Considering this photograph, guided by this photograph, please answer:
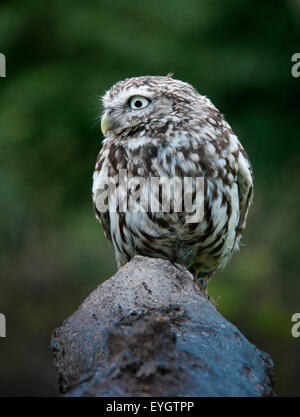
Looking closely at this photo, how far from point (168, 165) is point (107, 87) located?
1.93 meters

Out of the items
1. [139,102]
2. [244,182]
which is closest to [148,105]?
[139,102]

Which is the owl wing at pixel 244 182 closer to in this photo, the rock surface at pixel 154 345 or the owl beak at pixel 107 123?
the owl beak at pixel 107 123

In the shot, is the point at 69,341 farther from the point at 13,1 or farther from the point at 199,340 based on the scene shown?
the point at 13,1

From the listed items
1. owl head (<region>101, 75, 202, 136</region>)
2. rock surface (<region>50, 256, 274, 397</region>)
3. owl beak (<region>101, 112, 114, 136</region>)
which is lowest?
rock surface (<region>50, 256, 274, 397</region>)

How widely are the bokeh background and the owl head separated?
121 centimetres

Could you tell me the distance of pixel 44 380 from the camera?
732 centimetres

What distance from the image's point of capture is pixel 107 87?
5.34 metres

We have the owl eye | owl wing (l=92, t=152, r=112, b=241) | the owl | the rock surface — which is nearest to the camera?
the rock surface

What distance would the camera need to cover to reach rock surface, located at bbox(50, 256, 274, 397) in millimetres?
2078

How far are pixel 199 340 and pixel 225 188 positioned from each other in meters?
1.56

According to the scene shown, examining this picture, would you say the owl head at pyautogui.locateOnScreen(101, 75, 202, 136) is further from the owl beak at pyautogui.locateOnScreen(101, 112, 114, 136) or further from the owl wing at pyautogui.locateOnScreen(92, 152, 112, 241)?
the owl wing at pyautogui.locateOnScreen(92, 152, 112, 241)

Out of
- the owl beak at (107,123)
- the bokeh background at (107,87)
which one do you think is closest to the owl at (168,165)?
the owl beak at (107,123)

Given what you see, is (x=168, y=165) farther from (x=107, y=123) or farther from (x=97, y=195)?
(x=97, y=195)

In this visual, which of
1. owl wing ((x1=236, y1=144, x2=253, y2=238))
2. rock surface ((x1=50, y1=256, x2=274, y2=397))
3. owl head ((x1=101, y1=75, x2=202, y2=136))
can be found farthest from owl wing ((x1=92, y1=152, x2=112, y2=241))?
rock surface ((x1=50, y1=256, x2=274, y2=397))
